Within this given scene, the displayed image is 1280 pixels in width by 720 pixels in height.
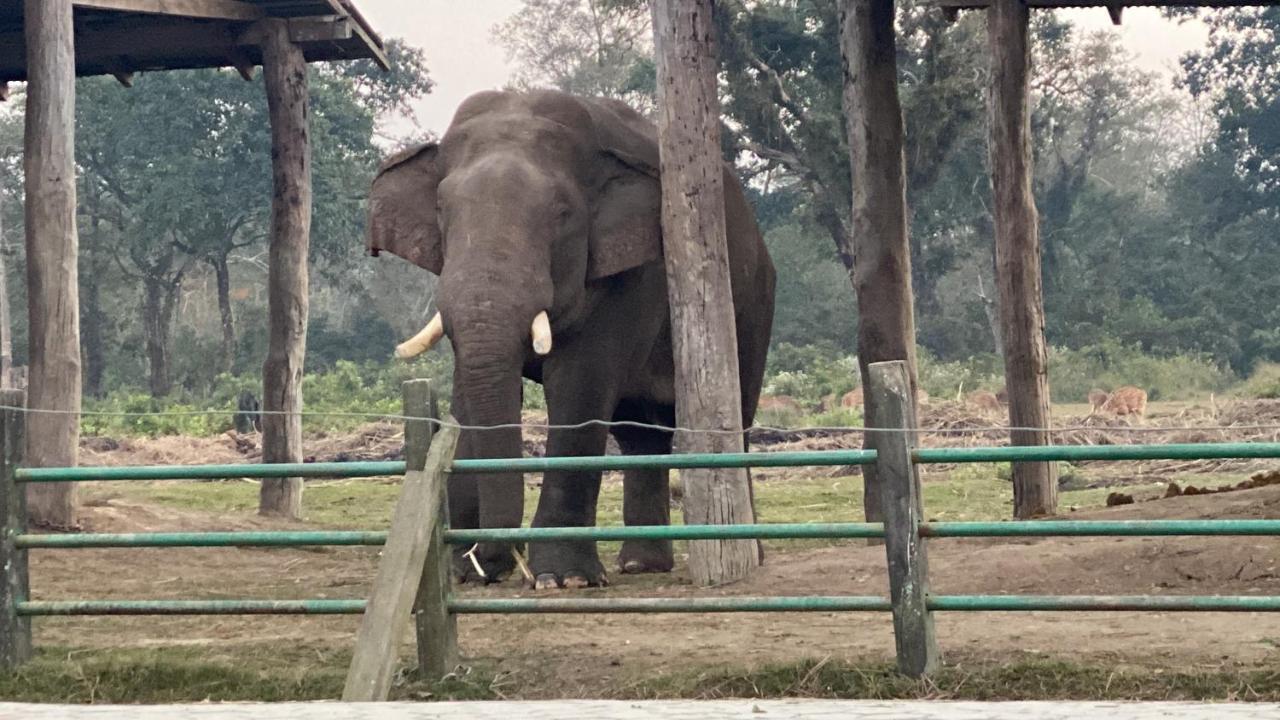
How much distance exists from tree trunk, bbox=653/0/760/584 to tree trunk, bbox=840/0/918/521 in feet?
7.76

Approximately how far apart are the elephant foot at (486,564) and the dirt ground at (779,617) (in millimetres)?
272

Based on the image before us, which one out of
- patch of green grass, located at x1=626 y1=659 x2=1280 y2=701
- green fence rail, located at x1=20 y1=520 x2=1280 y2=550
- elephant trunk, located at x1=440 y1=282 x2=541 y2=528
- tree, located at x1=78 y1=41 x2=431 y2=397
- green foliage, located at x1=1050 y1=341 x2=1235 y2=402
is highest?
tree, located at x1=78 y1=41 x2=431 y2=397

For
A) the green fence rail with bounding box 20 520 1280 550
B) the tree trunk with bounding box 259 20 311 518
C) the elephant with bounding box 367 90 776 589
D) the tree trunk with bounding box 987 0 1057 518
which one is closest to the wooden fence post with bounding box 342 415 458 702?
the green fence rail with bounding box 20 520 1280 550

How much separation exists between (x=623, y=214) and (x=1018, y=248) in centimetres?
326

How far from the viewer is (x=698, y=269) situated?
33.8 ft

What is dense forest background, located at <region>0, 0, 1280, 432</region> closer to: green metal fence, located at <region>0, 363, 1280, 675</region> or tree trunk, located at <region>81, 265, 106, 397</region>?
tree trunk, located at <region>81, 265, 106, 397</region>

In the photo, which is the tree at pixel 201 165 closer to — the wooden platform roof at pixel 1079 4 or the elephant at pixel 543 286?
the wooden platform roof at pixel 1079 4

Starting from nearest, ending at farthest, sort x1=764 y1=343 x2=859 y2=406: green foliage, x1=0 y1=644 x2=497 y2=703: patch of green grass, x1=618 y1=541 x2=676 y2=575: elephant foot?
x1=0 y1=644 x2=497 y2=703: patch of green grass → x1=618 y1=541 x2=676 y2=575: elephant foot → x1=764 y1=343 x2=859 y2=406: green foliage

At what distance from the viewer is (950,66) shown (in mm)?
32844

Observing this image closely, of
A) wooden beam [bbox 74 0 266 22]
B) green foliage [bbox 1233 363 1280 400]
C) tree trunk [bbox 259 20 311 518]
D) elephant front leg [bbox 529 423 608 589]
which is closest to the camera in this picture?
elephant front leg [bbox 529 423 608 589]

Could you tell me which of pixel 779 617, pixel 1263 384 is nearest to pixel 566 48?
pixel 1263 384

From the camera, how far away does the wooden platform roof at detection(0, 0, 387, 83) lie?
15.4m

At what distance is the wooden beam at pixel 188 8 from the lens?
548 inches

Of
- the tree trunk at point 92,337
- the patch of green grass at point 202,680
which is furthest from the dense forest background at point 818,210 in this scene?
the patch of green grass at point 202,680
